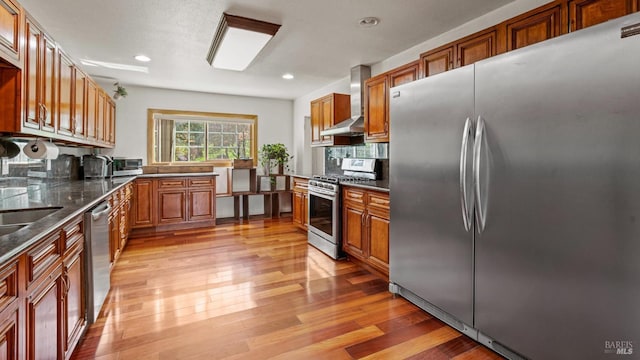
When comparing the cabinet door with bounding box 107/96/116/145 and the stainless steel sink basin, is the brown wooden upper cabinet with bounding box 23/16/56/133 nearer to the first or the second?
the stainless steel sink basin

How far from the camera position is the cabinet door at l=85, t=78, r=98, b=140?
3.44m

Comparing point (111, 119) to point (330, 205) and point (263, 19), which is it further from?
point (330, 205)

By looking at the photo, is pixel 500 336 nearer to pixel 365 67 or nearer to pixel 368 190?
pixel 368 190

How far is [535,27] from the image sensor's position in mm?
2115

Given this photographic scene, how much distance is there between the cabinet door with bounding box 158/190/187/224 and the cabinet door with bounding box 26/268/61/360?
358 centimetres

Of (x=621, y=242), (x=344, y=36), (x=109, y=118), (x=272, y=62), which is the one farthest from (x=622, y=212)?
(x=109, y=118)

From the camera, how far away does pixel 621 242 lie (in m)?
Answer: 1.33

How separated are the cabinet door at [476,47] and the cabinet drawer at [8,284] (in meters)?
2.97

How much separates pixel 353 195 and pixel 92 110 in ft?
10.2

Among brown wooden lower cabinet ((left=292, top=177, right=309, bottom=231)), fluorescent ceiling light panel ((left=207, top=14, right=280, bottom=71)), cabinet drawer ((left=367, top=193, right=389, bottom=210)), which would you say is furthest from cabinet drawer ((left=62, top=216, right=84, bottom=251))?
brown wooden lower cabinet ((left=292, top=177, right=309, bottom=231))

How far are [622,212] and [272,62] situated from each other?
3711 mm

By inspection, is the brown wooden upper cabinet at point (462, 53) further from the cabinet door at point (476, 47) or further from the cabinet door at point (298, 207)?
the cabinet door at point (298, 207)

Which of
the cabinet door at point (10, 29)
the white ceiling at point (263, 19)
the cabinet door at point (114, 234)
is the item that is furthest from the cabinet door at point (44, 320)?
the white ceiling at point (263, 19)

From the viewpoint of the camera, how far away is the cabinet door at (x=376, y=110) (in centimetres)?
348
